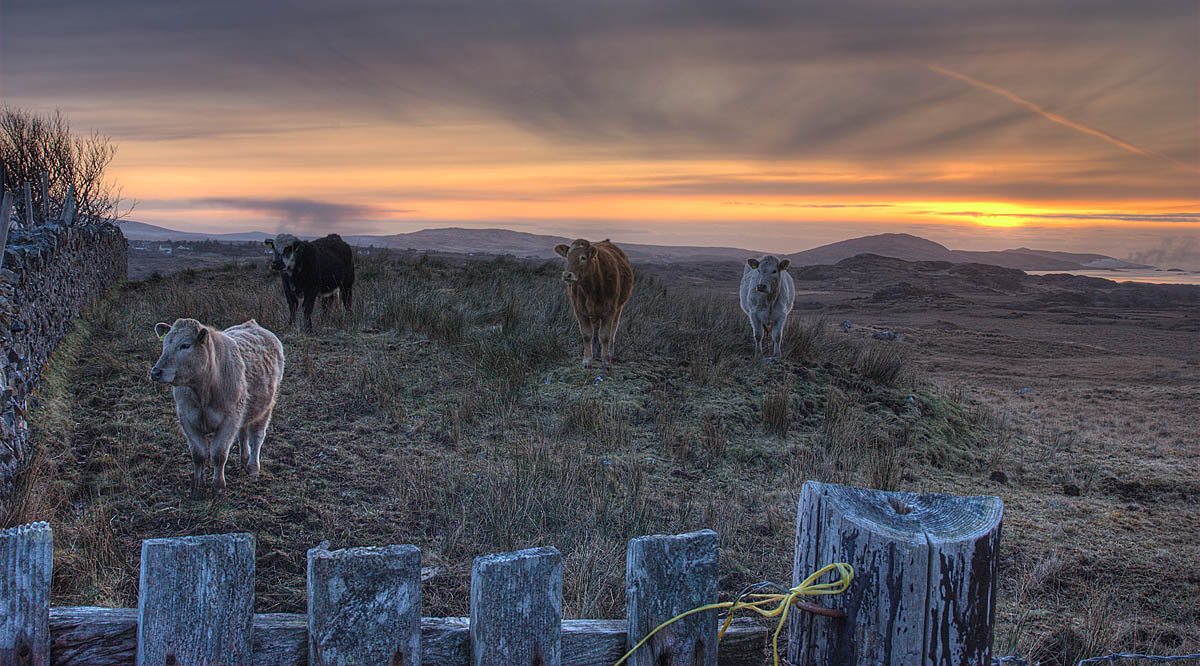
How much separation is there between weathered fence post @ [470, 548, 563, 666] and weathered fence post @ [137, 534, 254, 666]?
0.54 metres

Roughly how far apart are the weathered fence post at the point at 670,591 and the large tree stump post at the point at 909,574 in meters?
0.29

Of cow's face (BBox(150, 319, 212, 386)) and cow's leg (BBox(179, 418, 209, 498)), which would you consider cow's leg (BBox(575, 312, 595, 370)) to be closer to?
cow's leg (BBox(179, 418, 209, 498))

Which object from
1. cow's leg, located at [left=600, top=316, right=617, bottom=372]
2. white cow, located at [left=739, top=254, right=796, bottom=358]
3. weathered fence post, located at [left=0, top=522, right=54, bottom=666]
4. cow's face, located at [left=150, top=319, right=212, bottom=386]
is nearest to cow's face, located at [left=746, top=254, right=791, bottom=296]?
white cow, located at [left=739, top=254, right=796, bottom=358]

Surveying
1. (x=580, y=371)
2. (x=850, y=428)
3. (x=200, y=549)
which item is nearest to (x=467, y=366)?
(x=580, y=371)

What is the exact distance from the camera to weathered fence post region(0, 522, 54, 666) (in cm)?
152

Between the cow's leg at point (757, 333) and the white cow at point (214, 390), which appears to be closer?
the white cow at point (214, 390)

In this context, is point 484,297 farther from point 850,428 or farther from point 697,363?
point 850,428

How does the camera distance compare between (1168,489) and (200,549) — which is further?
(1168,489)

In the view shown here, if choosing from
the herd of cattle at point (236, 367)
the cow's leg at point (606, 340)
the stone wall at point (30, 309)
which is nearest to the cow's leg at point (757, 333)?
the herd of cattle at point (236, 367)

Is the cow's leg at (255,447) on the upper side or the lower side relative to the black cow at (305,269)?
lower

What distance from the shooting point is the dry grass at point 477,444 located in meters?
4.31

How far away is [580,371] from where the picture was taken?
914 centimetres

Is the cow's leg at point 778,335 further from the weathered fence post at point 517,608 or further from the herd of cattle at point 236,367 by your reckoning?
the weathered fence post at point 517,608

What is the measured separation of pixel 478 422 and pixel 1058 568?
5.12 meters
